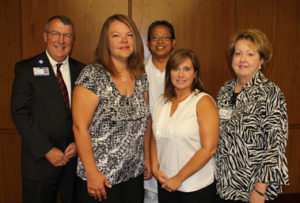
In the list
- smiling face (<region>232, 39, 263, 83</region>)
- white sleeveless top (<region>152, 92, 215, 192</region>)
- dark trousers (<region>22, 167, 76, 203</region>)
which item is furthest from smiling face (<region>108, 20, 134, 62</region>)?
dark trousers (<region>22, 167, 76, 203</region>)

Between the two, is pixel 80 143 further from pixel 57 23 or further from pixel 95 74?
pixel 57 23

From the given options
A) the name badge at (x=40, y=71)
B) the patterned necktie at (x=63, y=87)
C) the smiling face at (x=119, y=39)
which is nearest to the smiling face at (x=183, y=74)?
the smiling face at (x=119, y=39)

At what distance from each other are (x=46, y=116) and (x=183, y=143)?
44.6 inches

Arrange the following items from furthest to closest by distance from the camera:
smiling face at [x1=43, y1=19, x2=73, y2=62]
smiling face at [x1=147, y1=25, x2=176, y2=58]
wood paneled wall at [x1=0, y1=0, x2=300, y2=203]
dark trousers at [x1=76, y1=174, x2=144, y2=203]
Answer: wood paneled wall at [x1=0, y1=0, x2=300, y2=203]
smiling face at [x1=147, y1=25, x2=176, y2=58]
smiling face at [x1=43, y1=19, x2=73, y2=62]
dark trousers at [x1=76, y1=174, x2=144, y2=203]

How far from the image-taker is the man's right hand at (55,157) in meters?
1.95

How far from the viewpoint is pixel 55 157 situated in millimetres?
1957

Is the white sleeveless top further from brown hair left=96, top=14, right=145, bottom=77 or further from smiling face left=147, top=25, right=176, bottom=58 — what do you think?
smiling face left=147, top=25, right=176, bottom=58

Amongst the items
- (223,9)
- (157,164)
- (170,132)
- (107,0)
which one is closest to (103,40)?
(170,132)

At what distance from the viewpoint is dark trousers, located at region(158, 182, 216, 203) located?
172 centimetres

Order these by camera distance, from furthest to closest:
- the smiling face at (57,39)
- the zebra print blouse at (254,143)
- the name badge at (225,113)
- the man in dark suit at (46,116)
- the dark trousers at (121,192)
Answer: the smiling face at (57,39) < the man in dark suit at (46,116) < the name badge at (225,113) < the dark trousers at (121,192) < the zebra print blouse at (254,143)

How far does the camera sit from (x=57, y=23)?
6.84 feet

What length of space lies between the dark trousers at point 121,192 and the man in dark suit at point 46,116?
1.36ft

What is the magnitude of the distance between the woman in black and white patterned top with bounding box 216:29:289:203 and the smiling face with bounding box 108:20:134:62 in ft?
2.62

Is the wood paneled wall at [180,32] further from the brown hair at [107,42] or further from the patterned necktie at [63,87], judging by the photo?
the brown hair at [107,42]
